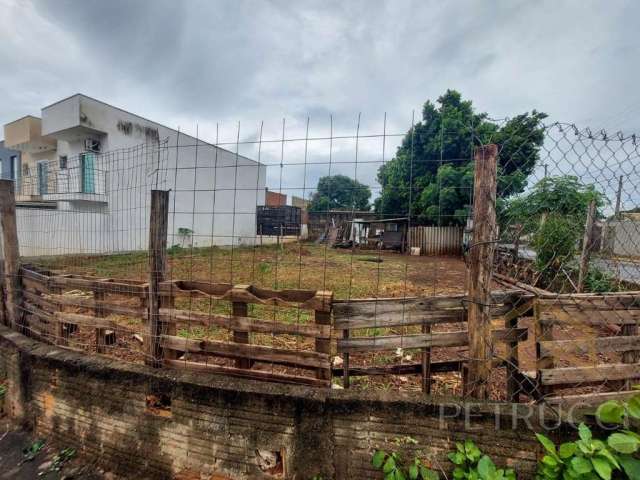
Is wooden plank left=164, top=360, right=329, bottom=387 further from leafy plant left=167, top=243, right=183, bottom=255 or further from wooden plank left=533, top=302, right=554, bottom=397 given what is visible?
wooden plank left=533, top=302, right=554, bottom=397

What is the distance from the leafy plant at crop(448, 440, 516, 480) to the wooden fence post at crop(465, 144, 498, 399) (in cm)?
29

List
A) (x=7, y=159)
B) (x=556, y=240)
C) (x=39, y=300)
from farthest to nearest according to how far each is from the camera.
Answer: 1. (x=7, y=159)
2. (x=556, y=240)
3. (x=39, y=300)

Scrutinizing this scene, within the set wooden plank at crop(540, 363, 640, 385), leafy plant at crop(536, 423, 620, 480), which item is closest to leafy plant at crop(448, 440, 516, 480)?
leafy plant at crop(536, 423, 620, 480)

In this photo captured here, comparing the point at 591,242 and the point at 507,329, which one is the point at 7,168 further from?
the point at 591,242

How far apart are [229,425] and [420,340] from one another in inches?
55.4

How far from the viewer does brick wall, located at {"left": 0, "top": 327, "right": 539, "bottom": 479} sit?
1.66 metres

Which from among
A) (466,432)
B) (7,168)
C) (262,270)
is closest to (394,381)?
(466,432)

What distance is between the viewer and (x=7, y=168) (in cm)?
1636

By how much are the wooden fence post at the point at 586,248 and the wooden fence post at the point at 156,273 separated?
5.57 m

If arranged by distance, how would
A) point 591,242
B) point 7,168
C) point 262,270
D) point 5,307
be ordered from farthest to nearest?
point 7,168
point 262,270
point 591,242
point 5,307

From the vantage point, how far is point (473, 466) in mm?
1604

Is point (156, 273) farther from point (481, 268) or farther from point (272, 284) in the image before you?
point (272, 284)

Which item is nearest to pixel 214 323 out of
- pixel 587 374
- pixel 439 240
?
pixel 587 374

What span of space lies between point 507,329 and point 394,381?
4.51 ft
